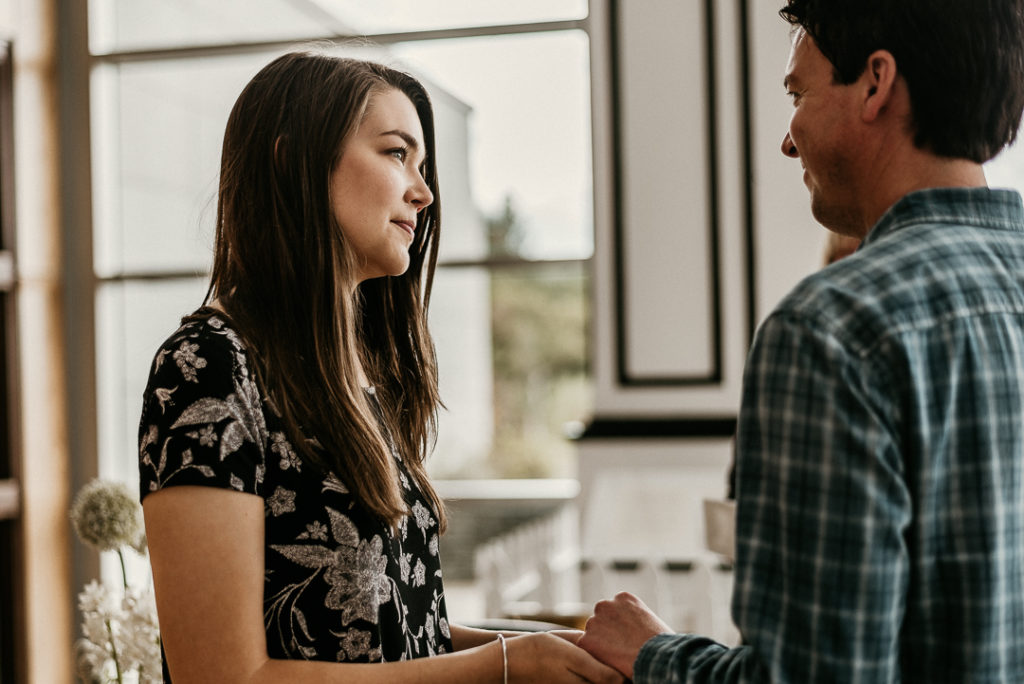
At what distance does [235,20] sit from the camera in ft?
15.5

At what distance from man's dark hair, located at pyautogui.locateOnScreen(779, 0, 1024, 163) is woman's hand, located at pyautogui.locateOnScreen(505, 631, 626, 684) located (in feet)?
2.05

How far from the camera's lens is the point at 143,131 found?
473cm

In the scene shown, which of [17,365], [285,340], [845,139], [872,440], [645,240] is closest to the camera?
[872,440]

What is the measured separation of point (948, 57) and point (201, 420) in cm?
75

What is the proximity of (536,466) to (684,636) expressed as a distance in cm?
608

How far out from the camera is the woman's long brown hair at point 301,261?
1119 millimetres

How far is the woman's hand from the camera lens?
1.15 m

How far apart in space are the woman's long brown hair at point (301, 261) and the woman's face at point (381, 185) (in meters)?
0.02

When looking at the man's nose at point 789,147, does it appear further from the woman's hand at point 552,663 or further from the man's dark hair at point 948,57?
the woman's hand at point 552,663

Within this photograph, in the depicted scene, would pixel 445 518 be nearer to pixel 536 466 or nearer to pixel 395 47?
pixel 395 47

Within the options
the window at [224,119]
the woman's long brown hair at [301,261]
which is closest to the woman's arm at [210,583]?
the woman's long brown hair at [301,261]

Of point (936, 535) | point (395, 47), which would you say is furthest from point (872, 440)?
point (395, 47)

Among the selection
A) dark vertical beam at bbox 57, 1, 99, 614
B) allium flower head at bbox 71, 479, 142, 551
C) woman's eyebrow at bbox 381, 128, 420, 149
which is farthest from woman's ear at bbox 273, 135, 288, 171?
dark vertical beam at bbox 57, 1, 99, 614

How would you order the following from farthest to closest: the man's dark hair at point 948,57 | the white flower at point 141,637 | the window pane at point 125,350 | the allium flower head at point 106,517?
the window pane at point 125,350
the allium flower head at point 106,517
the white flower at point 141,637
the man's dark hair at point 948,57
